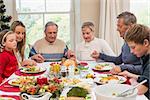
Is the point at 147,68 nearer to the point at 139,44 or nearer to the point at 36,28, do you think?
the point at 139,44

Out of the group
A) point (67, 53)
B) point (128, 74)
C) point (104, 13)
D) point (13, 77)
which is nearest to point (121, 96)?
point (128, 74)

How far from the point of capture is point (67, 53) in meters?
3.17

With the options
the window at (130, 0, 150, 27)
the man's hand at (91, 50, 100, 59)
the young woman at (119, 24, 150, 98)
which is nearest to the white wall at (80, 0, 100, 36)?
the window at (130, 0, 150, 27)

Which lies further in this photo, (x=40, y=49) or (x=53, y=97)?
(x=40, y=49)

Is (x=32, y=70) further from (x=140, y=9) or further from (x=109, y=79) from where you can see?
(x=140, y=9)

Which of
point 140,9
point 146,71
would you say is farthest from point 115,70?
point 140,9

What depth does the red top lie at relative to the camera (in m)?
2.54

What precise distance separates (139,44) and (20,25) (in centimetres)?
170

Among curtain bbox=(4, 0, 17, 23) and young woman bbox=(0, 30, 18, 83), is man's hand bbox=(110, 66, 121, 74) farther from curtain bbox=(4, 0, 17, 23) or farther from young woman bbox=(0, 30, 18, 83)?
curtain bbox=(4, 0, 17, 23)

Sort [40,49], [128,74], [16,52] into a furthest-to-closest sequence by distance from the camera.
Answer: [40,49], [16,52], [128,74]

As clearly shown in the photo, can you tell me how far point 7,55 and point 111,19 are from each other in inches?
72.9

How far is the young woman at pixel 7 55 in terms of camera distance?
2562 millimetres

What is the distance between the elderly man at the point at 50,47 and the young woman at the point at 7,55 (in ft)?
1.79

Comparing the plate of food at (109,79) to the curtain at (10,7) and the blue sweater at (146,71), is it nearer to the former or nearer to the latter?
the blue sweater at (146,71)
